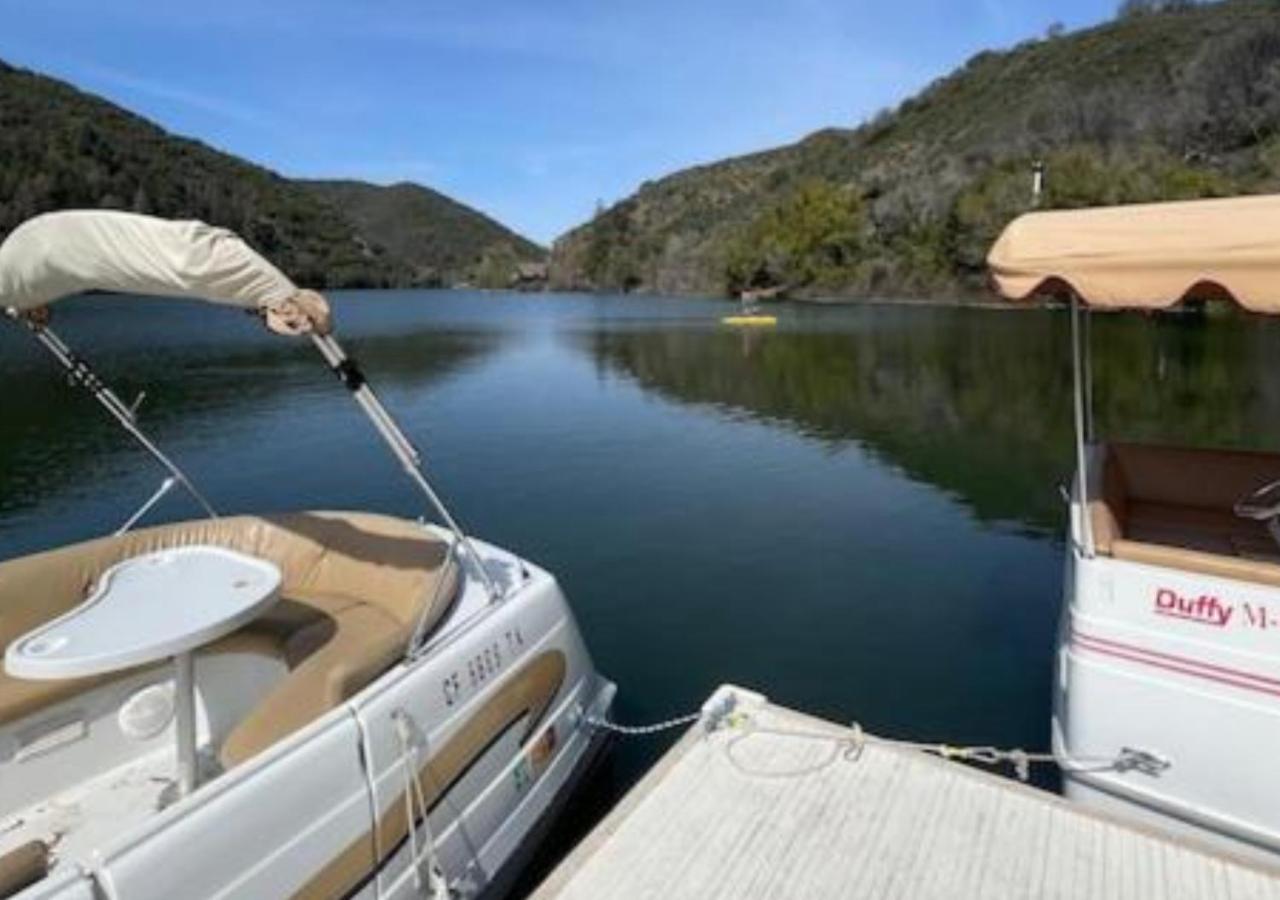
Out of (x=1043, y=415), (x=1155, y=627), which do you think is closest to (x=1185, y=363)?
(x=1043, y=415)

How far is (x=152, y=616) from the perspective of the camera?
471 centimetres

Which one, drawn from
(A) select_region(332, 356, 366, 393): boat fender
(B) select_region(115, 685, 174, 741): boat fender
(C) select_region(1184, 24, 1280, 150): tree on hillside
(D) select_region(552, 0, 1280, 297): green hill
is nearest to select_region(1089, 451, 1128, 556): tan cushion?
(A) select_region(332, 356, 366, 393): boat fender

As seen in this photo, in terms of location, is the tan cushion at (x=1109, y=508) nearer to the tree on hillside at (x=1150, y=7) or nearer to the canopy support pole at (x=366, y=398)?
the canopy support pole at (x=366, y=398)

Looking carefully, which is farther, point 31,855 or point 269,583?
point 269,583

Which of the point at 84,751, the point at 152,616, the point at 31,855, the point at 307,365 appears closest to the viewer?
the point at 31,855

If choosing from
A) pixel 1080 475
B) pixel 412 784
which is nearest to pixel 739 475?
pixel 1080 475

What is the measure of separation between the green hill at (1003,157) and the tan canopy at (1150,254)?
74.9 m

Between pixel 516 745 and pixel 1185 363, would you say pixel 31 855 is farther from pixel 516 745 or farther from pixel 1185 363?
pixel 1185 363

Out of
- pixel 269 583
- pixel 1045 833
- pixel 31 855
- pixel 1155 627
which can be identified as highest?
pixel 269 583

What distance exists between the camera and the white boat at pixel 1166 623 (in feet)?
15.9

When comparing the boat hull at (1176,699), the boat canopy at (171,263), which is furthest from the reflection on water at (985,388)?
the boat canopy at (171,263)

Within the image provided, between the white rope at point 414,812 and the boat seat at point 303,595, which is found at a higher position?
the boat seat at point 303,595

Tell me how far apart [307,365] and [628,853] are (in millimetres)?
41309

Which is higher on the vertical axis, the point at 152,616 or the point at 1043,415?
the point at 152,616
